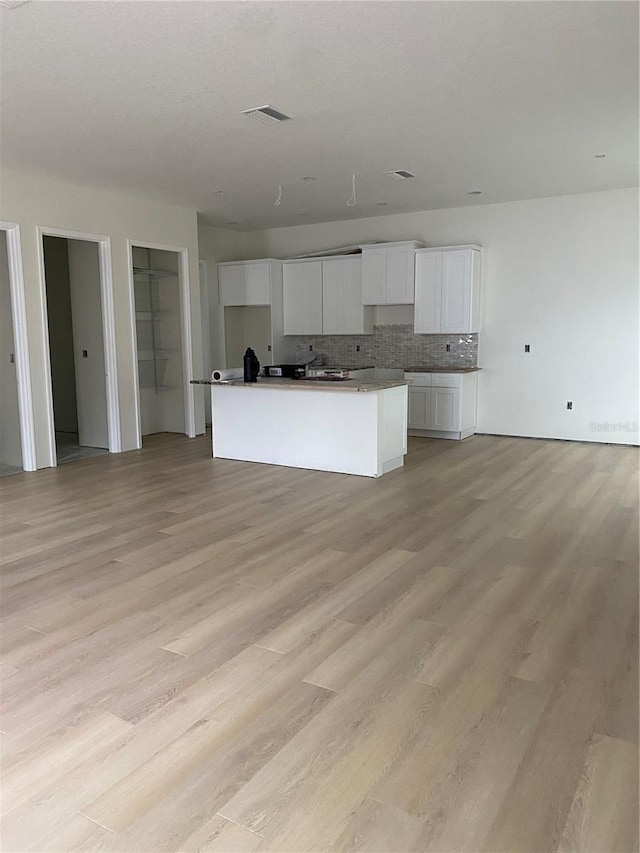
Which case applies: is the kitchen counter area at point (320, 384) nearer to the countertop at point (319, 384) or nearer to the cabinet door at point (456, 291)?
the countertop at point (319, 384)

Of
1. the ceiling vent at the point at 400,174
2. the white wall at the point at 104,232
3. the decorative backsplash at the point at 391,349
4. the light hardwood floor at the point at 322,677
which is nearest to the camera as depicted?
the light hardwood floor at the point at 322,677

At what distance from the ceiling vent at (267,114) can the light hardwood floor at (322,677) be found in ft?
9.07

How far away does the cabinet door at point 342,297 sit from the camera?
28.0ft

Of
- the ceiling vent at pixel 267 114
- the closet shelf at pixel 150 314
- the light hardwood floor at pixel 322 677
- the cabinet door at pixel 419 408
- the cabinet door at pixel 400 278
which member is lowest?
the light hardwood floor at pixel 322 677

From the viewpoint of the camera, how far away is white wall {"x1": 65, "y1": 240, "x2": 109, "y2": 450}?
7.32 metres

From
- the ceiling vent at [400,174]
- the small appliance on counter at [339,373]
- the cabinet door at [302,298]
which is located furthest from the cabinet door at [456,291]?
the cabinet door at [302,298]

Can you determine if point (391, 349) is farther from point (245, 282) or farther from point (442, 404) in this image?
point (245, 282)

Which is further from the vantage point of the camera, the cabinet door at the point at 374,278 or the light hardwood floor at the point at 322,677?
the cabinet door at the point at 374,278

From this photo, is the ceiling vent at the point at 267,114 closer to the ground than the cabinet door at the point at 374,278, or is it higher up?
higher up

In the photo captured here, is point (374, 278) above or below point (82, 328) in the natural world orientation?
above

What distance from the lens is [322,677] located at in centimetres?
257

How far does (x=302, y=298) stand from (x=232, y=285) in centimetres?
107

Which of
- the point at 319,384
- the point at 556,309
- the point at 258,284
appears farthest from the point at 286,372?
the point at 556,309

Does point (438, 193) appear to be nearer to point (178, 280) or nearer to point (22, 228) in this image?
point (178, 280)
